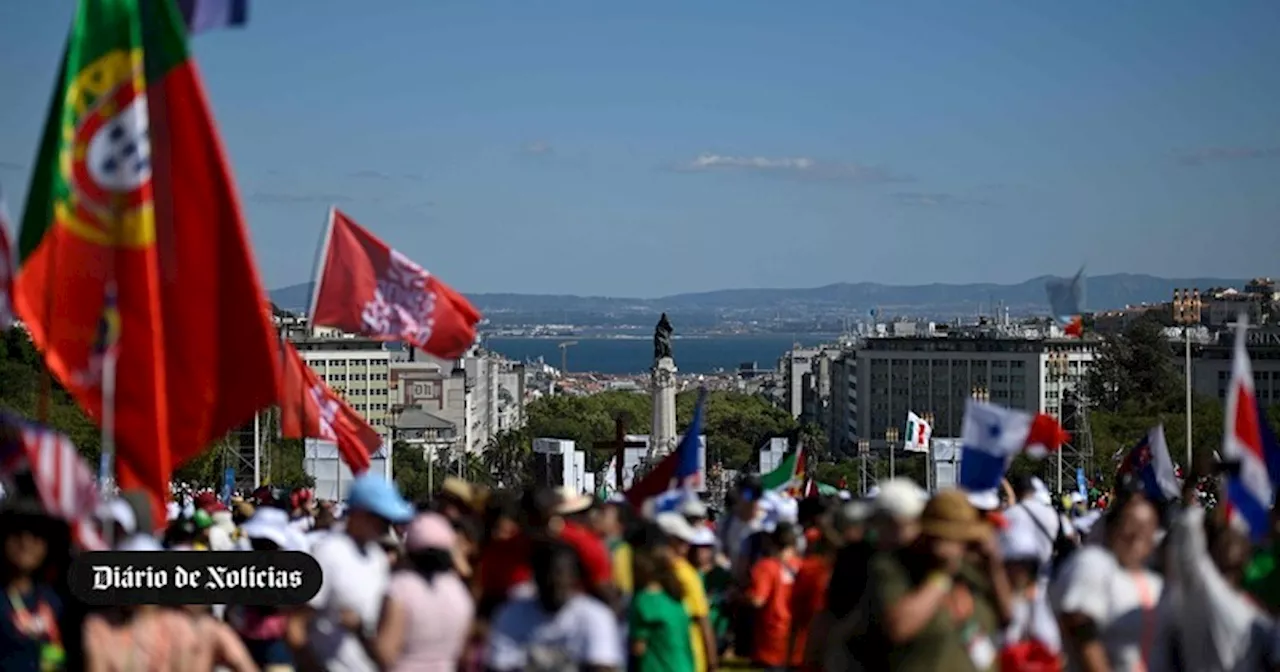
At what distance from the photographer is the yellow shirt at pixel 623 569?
14.6m

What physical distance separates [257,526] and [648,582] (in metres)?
2.15

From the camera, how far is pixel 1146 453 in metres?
28.5

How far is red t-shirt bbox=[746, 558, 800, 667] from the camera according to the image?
57.7ft

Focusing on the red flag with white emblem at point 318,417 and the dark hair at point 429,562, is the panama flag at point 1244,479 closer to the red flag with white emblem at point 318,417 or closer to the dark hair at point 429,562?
the dark hair at point 429,562

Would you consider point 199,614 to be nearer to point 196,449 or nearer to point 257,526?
point 196,449

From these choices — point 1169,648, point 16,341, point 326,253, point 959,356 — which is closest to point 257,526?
point 1169,648

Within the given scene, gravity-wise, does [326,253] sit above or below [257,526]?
above

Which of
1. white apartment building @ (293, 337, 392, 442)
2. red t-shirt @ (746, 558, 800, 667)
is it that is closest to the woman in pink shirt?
red t-shirt @ (746, 558, 800, 667)

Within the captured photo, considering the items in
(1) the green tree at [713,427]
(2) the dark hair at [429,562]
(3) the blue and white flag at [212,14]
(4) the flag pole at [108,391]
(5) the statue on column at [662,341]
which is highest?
(3) the blue and white flag at [212,14]

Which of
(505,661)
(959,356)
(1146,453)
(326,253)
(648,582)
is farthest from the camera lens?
(959,356)

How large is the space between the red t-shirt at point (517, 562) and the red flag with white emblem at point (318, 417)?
1059 cm

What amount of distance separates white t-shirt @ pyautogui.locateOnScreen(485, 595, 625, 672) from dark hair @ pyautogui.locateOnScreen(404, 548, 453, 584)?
38cm

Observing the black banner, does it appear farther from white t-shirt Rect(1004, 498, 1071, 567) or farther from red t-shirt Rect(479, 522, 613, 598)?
white t-shirt Rect(1004, 498, 1071, 567)

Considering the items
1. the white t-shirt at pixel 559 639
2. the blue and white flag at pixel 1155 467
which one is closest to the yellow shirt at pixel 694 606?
the white t-shirt at pixel 559 639
